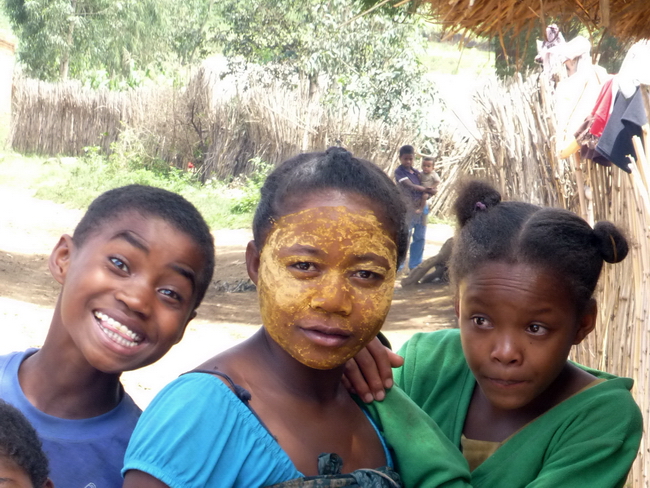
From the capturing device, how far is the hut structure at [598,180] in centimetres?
264

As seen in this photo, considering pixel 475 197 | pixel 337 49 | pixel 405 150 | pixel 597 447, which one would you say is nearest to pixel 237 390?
pixel 597 447

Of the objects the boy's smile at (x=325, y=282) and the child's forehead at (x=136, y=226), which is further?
the child's forehead at (x=136, y=226)

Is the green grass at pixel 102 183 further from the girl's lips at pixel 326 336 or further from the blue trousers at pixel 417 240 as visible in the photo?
the girl's lips at pixel 326 336

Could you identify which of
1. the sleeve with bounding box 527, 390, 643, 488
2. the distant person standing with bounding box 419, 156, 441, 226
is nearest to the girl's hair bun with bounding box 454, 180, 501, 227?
the sleeve with bounding box 527, 390, 643, 488

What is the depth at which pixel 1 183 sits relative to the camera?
17.3 metres

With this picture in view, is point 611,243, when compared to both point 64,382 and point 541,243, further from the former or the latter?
point 64,382

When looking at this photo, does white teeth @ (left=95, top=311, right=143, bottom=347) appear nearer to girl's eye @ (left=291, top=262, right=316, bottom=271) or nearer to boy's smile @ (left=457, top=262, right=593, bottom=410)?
girl's eye @ (left=291, top=262, right=316, bottom=271)

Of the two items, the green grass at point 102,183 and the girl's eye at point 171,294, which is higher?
the girl's eye at point 171,294

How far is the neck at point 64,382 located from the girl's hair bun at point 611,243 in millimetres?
1388

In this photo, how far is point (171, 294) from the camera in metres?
1.93

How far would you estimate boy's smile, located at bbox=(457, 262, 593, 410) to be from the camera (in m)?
1.93

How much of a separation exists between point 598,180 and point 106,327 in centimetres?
301

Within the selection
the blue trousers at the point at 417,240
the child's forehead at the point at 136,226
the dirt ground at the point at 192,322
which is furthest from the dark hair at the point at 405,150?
the child's forehead at the point at 136,226

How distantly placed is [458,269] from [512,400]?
405mm
